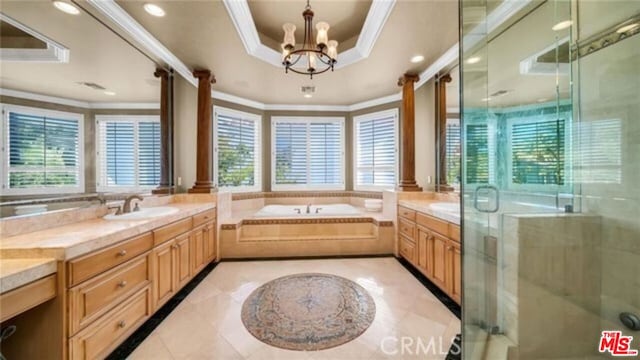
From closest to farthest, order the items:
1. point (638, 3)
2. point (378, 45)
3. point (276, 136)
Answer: point (638, 3) < point (378, 45) < point (276, 136)

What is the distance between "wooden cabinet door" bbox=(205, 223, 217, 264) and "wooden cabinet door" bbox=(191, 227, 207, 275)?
0.21ft

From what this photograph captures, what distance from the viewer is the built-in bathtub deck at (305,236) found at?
3240 mm

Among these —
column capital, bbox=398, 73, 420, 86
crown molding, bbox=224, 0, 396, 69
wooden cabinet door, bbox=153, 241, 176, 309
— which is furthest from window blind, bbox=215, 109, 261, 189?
column capital, bbox=398, 73, 420, 86

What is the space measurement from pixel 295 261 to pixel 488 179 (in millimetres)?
2399

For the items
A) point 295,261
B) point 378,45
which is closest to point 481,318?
point 295,261

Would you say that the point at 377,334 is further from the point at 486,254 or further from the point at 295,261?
the point at 295,261

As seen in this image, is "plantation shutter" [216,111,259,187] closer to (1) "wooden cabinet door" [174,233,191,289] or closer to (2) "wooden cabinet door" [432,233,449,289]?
(1) "wooden cabinet door" [174,233,191,289]

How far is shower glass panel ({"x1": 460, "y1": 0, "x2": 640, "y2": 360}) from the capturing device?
1397 millimetres

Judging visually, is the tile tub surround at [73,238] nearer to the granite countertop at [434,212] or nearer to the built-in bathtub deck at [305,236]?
the built-in bathtub deck at [305,236]

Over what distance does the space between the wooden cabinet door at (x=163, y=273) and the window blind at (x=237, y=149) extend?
208 cm

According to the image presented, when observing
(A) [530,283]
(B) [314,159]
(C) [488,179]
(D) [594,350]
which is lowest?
(D) [594,350]

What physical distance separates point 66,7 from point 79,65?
1.33 ft

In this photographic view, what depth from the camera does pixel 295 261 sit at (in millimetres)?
3186

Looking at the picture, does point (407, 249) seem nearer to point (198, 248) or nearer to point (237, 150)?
point (198, 248)
